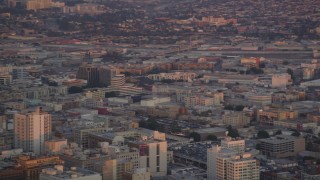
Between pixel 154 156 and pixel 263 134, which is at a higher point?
pixel 154 156

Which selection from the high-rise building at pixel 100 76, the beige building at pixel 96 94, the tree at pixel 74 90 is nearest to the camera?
the beige building at pixel 96 94

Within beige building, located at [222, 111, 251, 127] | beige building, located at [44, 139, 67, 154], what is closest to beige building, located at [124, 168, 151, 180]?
beige building, located at [44, 139, 67, 154]

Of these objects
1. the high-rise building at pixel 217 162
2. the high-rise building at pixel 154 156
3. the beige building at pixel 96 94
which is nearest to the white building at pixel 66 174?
the high-rise building at pixel 154 156

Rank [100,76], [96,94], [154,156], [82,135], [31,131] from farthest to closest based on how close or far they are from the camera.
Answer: [100,76] < [96,94] < [82,135] < [31,131] < [154,156]

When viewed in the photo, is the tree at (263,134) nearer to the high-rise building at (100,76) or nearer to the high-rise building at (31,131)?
the high-rise building at (31,131)

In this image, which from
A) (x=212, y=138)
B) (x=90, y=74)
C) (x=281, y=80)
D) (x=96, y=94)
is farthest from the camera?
(x=90, y=74)

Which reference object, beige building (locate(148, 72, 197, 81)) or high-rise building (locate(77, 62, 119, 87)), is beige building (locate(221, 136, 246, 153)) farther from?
beige building (locate(148, 72, 197, 81))

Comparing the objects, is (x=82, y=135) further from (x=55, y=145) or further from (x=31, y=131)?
(x=55, y=145)

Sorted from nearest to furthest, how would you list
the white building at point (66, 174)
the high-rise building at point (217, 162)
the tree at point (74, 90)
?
the white building at point (66, 174), the high-rise building at point (217, 162), the tree at point (74, 90)

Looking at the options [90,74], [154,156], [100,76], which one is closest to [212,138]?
[154,156]
